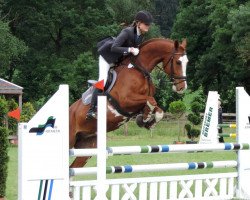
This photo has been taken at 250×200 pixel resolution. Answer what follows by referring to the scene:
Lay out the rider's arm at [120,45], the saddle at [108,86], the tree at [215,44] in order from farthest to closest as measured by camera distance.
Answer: the tree at [215,44]
the saddle at [108,86]
the rider's arm at [120,45]

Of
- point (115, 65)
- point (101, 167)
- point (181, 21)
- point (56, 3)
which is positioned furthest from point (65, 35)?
point (101, 167)

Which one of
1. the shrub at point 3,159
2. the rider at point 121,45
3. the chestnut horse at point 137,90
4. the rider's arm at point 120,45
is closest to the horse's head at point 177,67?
the chestnut horse at point 137,90

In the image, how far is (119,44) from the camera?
24.9 feet

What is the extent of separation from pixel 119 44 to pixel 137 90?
544 mm

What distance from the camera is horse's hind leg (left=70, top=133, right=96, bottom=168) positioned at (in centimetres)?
789

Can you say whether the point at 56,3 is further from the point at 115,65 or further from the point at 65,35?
the point at 115,65

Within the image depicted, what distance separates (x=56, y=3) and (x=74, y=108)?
33725mm

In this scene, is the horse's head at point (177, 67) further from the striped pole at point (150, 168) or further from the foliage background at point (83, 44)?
the foliage background at point (83, 44)

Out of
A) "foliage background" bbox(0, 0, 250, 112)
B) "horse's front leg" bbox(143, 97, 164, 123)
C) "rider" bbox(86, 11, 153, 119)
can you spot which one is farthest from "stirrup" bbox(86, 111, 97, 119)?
"foliage background" bbox(0, 0, 250, 112)

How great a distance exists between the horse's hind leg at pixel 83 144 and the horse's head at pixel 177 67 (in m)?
1.12

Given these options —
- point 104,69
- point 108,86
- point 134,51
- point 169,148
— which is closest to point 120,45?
point 134,51

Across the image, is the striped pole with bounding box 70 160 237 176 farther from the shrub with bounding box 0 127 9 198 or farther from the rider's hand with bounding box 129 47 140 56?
the rider's hand with bounding box 129 47 140 56

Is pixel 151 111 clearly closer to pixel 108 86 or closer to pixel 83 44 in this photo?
pixel 108 86

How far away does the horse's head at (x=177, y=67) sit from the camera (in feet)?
25.7
